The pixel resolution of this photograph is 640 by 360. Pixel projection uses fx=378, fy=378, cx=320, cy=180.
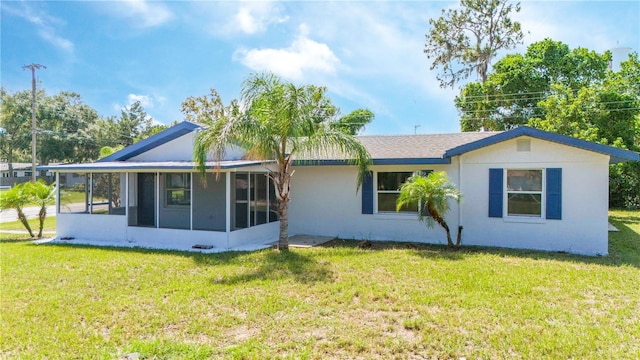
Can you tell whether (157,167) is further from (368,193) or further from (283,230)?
(368,193)

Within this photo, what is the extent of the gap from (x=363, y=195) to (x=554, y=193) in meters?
5.18

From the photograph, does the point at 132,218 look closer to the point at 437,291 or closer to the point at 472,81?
the point at 437,291

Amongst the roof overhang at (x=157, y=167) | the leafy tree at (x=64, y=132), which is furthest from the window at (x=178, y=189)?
the leafy tree at (x=64, y=132)

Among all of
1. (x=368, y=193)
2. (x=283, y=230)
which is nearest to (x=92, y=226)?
(x=283, y=230)

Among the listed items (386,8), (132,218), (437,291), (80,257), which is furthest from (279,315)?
(386,8)

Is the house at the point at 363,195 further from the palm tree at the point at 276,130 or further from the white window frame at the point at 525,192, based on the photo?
the palm tree at the point at 276,130

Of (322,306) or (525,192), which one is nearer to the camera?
(322,306)

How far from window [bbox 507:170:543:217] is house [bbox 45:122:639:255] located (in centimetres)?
3

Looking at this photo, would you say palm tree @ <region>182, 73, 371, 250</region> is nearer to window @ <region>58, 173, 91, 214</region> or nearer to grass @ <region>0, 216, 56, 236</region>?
window @ <region>58, 173, 91, 214</region>

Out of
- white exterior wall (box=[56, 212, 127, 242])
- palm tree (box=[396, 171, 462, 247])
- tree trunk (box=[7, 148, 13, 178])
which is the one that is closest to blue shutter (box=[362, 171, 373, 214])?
palm tree (box=[396, 171, 462, 247])

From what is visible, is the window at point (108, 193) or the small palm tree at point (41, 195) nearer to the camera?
the small palm tree at point (41, 195)

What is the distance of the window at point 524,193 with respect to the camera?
10242 mm

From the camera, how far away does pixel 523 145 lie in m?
10.2

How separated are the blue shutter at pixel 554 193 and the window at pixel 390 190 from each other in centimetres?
353
